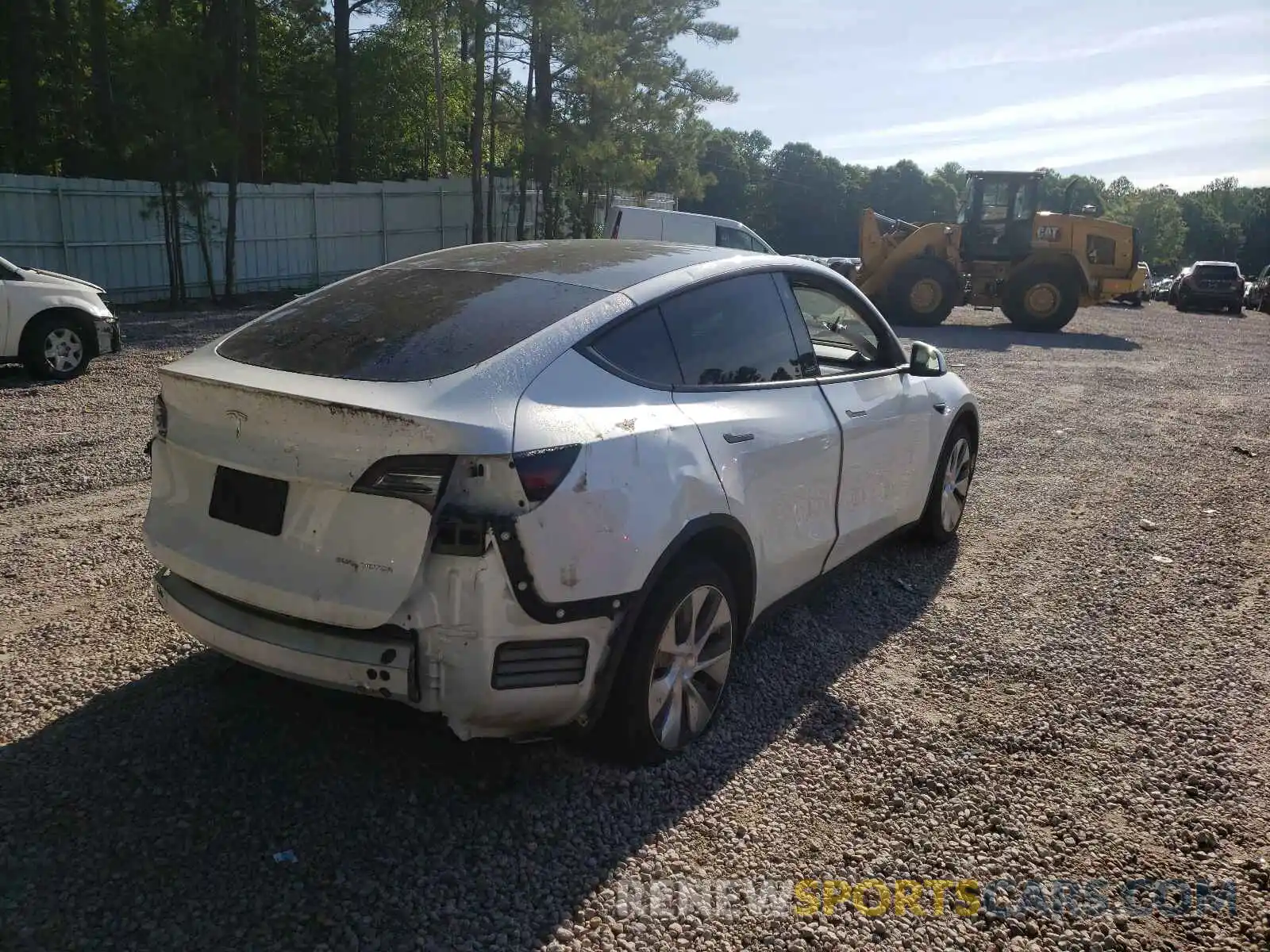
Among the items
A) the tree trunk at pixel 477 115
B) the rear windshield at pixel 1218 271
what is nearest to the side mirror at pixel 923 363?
the tree trunk at pixel 477 115

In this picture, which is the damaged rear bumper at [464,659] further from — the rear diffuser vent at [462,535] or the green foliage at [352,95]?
the green foliage at [352,95]

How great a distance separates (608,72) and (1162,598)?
2059cm

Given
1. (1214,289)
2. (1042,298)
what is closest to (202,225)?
(1042,298)

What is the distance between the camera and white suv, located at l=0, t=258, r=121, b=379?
9.80m

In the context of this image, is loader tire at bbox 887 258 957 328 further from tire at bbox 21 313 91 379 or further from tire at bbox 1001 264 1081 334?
tire at bbox 21 313 91 379

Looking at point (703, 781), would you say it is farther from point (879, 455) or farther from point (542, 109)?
point (542, 109)

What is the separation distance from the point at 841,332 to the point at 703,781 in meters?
2.44

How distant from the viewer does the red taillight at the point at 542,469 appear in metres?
2.74

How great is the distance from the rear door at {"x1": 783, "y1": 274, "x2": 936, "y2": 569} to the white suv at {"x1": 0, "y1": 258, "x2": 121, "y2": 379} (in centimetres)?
839

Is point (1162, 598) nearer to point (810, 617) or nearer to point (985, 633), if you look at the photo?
point (985, 633)

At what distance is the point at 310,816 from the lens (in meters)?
2.98

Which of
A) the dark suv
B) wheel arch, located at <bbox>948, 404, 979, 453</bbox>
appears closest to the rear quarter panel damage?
wheel arch, located at <bbox>948, 404, 979, 453</bbox>

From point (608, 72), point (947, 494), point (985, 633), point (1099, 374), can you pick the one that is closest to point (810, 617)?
point (985, 633)

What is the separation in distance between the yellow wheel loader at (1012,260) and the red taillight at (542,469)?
18216 mm
